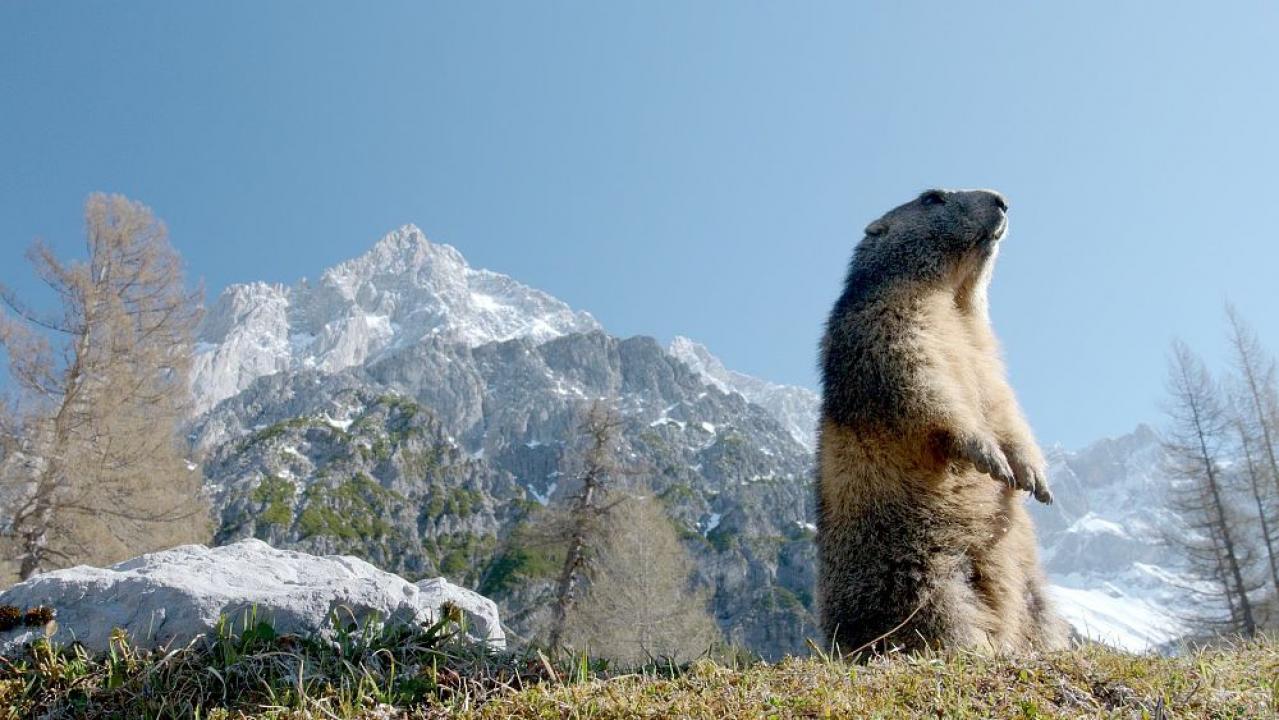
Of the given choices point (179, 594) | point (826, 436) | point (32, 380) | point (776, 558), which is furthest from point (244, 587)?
point (776, 558)

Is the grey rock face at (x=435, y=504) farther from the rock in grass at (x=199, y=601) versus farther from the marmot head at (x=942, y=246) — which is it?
the rock in grass at (x=199, y=601)

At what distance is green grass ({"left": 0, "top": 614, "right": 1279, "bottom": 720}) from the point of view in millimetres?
2553

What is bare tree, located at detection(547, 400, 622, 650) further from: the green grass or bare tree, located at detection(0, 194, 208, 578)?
the green grass

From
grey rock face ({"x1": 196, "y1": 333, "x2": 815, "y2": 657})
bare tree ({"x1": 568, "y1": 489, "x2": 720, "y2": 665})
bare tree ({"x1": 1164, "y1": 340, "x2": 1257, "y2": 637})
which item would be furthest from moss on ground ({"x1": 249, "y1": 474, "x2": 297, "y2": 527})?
bare tree ({"x1": 1164, "y1": 340, "x2": 1257, "y2": 637})

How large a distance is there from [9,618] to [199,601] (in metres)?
0.86

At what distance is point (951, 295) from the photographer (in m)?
5.64

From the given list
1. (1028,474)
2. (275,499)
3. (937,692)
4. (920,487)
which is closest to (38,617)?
(937,692)

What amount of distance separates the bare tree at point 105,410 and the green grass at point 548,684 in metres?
20.1

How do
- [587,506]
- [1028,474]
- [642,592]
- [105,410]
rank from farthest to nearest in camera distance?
[642,592], [587,506], [105,410], [1028,474]

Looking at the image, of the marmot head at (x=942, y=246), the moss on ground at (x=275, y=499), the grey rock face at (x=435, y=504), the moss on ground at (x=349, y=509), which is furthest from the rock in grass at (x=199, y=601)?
the moss on ground at (x=275, y=499)

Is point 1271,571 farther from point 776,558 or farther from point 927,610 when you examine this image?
point 776,558

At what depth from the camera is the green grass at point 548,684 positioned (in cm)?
255

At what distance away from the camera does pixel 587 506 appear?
24938 millimetres

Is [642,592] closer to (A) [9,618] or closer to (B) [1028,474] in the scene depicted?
(B) [1028,474]
